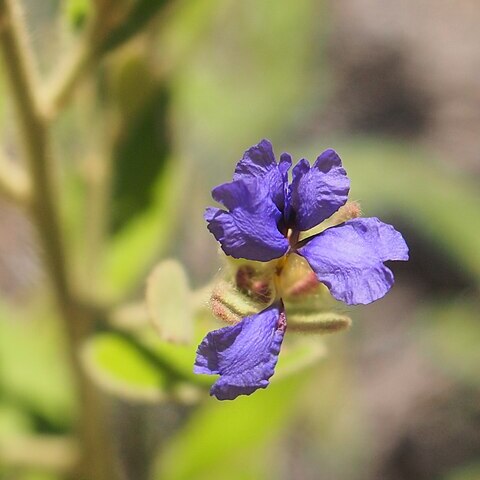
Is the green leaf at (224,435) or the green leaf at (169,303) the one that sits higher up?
the green leaf at (169,303)

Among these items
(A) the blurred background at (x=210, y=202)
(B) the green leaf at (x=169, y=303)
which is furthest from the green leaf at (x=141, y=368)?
(B) the green leaf at (x=169, y=303)

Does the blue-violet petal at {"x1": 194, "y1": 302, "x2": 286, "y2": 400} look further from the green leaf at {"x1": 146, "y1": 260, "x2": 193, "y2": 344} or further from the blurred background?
the blurred background

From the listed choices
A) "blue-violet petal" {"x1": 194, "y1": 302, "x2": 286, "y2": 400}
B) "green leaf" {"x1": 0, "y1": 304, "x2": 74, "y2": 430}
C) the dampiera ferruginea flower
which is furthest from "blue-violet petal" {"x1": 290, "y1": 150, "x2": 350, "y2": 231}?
"green leaf" {"x1": 0, "y1": 304, "x2": 74, "y2": 430}

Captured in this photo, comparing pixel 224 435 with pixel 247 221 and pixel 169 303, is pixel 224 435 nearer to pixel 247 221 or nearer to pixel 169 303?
pixel 169 303

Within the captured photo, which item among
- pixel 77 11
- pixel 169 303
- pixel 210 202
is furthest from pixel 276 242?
pixel 210 202

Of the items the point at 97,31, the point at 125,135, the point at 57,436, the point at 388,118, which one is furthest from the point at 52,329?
the point at 388,118

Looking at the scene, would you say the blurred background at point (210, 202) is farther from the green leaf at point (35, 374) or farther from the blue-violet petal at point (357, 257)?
the blue-violet petal at point (357, 257)

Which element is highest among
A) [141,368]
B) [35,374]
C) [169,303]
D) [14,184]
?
[14,184]
